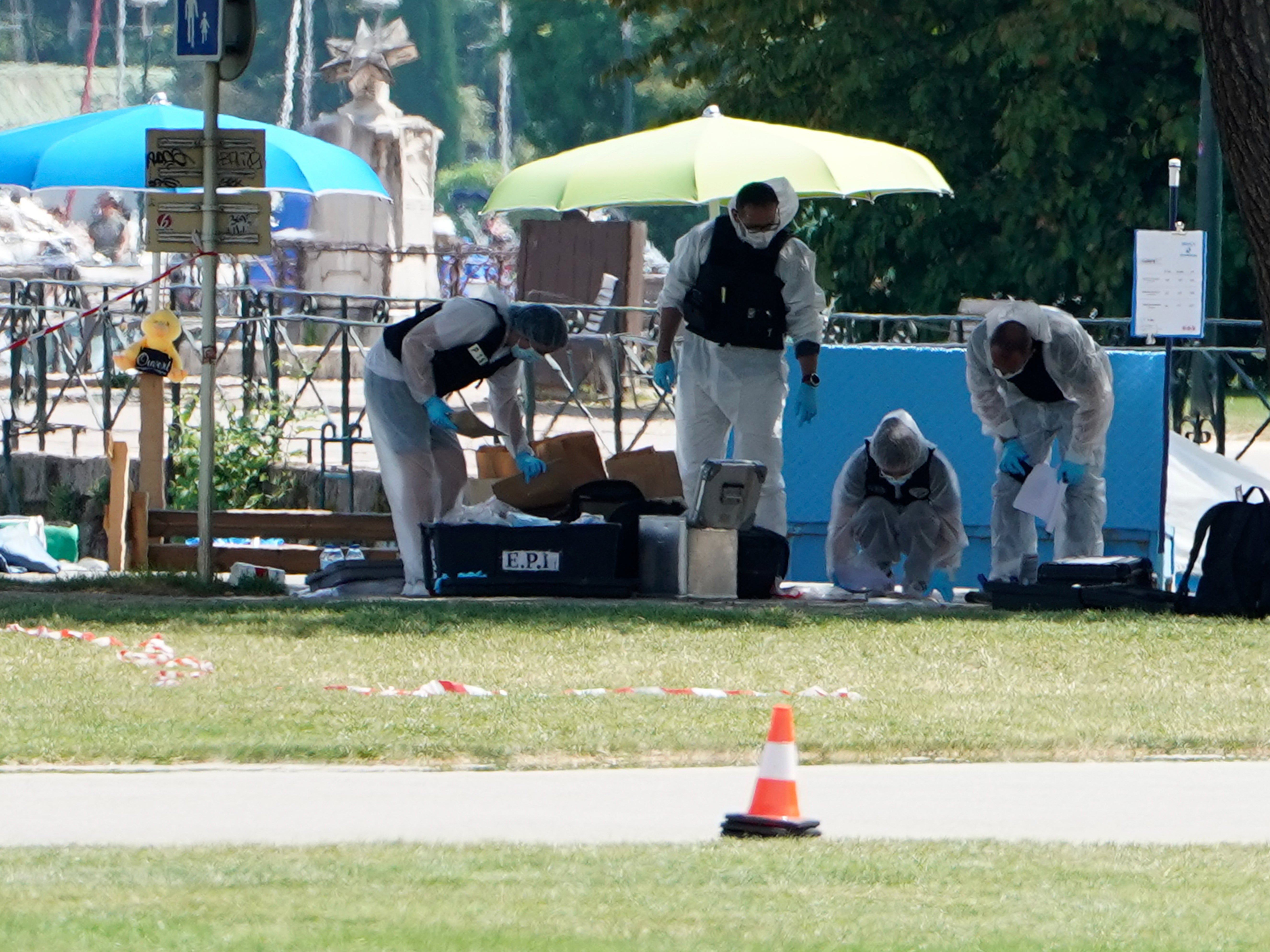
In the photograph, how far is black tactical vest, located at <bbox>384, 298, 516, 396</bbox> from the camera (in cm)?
1060

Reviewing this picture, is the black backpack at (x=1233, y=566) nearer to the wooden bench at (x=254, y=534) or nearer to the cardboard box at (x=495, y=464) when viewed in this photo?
the cardboard box at (x=495, y=464)

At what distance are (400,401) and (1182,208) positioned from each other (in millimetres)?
13228

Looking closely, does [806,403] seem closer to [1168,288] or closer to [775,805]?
[1168,288]

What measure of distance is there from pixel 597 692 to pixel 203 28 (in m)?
4.32

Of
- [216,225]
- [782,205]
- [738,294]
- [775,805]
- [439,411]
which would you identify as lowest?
[775,805]

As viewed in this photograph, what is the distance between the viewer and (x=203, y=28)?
1090 centimetres

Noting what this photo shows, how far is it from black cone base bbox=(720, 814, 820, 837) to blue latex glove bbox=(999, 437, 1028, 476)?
18.8ft

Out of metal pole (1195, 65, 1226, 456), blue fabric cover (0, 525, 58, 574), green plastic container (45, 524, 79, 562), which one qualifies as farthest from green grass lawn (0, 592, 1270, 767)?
metal pole (1195, 65, 1226, 456)

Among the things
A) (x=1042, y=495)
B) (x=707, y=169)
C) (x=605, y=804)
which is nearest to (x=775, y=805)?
(x=605, y=804)

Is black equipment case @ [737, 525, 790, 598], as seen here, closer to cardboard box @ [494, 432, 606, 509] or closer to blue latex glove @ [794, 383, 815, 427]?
blue latex glove @ [794, 383, 815, 427]

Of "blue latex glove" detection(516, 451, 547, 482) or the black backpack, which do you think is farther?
"blue latex glove" detection(516, 451, 547, 482)

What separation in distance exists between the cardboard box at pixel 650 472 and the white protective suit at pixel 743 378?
1.43 ft

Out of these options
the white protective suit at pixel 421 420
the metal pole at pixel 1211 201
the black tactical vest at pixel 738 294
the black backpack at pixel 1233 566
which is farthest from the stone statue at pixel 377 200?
the black backpack at pixel 1233 566

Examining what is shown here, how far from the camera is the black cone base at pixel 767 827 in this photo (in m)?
5.76
